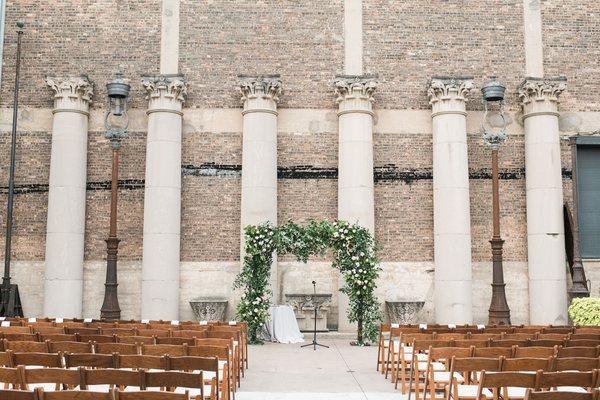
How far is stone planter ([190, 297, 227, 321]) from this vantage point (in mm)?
19125

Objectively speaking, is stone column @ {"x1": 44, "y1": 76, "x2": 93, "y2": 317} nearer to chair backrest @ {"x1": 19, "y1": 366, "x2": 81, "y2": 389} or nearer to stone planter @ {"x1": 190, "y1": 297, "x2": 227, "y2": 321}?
stone planter @ {"x1": 190, "y1": 297, "x2": 227, "y2": 321}

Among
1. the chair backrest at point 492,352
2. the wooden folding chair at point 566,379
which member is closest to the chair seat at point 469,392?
the chair backrest at point 492,352

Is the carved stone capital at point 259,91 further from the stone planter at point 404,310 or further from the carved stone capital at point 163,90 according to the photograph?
Answer: the stone planter at point 404,310

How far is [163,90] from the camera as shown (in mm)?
19656

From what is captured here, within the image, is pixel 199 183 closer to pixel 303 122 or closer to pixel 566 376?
pixel 303 122

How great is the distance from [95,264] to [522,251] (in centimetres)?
1313

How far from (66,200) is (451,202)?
11483 millimetres

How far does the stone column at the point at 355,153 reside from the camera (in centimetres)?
1944

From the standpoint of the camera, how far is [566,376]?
6.37m

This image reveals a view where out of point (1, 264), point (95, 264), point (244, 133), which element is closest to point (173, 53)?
point (244, 133)

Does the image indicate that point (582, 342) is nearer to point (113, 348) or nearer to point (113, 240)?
point (113, 348)

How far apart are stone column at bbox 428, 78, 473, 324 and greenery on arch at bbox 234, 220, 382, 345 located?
3372mm

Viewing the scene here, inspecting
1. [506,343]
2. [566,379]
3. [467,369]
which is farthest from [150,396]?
[506,343]

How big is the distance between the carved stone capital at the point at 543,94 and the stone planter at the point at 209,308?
→ 11168 millimetres
